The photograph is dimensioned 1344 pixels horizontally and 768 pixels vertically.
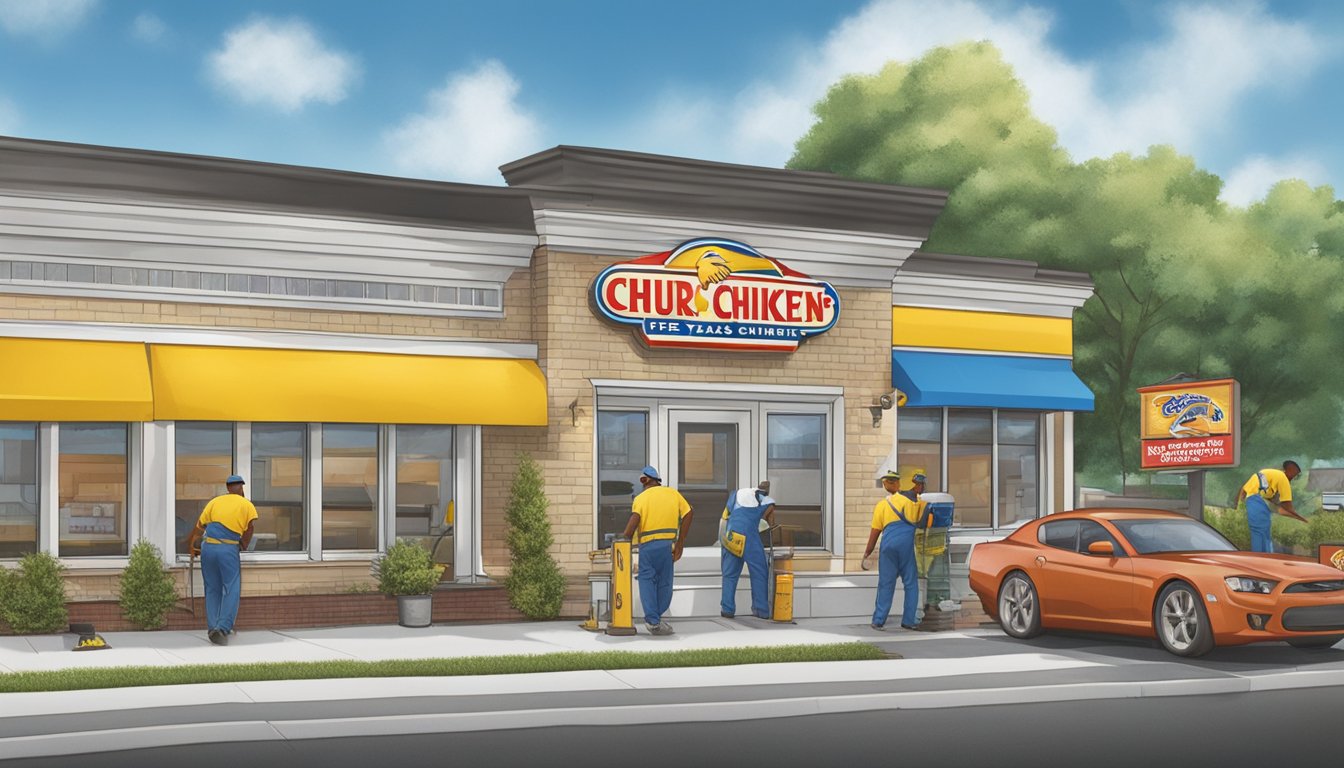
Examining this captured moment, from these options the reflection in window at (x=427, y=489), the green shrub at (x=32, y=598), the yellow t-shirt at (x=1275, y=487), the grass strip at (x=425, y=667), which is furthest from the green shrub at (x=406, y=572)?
the yellow t-shirt at (x=1275, y=487)

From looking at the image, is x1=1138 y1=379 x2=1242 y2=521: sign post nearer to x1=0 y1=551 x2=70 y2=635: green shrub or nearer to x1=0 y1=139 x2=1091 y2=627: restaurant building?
x1=0 y1=139 x2=1091 y2=627: restaurant building

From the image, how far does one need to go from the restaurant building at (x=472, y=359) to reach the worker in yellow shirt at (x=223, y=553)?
61.4 inches

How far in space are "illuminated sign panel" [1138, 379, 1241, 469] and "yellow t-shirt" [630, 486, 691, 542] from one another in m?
9.16

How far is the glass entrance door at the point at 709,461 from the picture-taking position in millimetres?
21234

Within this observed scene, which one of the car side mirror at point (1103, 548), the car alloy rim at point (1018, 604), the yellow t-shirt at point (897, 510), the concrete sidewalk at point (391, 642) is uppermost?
the yellow t-shirt at point (897, 510)

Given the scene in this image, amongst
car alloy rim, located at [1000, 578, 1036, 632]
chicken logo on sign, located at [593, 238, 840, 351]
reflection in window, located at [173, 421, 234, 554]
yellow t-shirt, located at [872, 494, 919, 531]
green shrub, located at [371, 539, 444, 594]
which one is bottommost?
car alloy rim, located at [1000, 578, 1036, 632]

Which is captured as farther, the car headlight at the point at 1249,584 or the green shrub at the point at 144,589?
the green shrub at the point at 144,589

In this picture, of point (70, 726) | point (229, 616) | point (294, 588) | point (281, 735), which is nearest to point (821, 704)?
point (281, 735)

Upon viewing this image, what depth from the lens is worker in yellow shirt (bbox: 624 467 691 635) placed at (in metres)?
17.7

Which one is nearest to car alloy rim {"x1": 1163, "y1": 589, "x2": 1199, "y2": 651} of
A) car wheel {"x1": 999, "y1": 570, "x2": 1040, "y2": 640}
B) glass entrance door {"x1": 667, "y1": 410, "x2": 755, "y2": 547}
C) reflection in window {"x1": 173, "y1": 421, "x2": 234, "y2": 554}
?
car wheel {"x1": 999, "y1": 570, "x2": 1040, "y2": 640}

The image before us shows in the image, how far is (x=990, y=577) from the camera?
18.4 metres

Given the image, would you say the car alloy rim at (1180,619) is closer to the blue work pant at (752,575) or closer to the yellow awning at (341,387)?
the blue work pant at (752,575)

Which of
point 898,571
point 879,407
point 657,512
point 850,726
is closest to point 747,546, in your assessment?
point 898,571

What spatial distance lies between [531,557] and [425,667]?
504 centimetres
